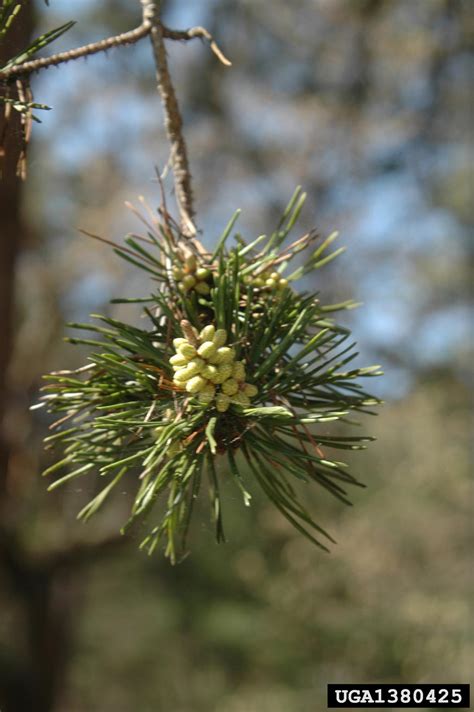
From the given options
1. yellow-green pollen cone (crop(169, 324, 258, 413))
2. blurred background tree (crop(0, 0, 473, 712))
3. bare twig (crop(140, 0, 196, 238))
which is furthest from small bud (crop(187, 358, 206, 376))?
blurred background tree (crop(0, 0, 473, 712))

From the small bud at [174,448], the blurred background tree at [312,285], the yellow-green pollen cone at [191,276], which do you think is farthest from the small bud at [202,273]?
the blurred background tree at [312,285]

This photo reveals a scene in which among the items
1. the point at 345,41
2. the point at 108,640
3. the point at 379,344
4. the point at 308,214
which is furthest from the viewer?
the point at 108,640

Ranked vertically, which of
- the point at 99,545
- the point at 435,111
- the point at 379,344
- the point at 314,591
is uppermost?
the point at 435,111

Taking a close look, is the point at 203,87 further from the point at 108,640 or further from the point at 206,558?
the point at 108,640

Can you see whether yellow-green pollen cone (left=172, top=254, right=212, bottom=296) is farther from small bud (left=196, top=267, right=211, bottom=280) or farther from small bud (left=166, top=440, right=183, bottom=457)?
small bud (left=166, top=440, right=183, bottom=457)

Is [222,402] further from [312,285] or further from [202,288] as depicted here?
[312,285]

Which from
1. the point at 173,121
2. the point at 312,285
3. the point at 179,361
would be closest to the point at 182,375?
the point at 179,361

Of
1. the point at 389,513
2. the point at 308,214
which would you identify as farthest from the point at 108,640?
the point at 308,214
